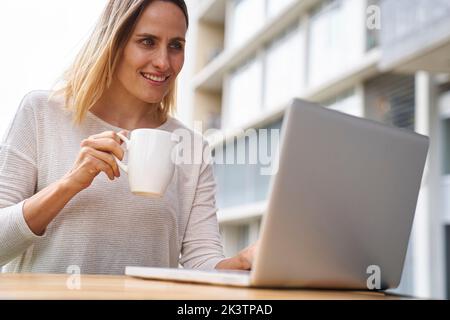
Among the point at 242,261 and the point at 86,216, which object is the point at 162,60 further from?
the point at 242,261

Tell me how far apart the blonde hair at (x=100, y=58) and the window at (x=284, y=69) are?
3.70 m

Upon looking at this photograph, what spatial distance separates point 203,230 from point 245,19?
5.23 meters

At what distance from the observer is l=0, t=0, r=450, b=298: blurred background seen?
8.14ft

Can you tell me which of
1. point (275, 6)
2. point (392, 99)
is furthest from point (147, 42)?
point (275, 6)

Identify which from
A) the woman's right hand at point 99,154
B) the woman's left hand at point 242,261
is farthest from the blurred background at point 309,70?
the woman's left hand at point 242,261

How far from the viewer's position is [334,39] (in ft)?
14.0

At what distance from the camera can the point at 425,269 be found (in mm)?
A: 3201

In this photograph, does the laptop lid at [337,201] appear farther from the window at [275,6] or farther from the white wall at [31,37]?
the window at [275,6]

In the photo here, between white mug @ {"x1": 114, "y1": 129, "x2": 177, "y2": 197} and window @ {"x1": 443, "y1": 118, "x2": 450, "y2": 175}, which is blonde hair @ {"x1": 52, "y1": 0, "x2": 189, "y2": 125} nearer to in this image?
white mug @ {"x1": 114, "y1": 129, "x2": 177, "y2": 197}

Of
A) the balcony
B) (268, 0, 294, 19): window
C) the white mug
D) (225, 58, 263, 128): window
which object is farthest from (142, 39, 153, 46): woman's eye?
(225, 58, 263, 128): window

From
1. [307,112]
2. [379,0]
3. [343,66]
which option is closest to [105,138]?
[307,112]

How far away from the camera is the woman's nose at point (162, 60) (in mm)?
1054

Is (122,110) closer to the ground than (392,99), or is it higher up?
closer to the ground

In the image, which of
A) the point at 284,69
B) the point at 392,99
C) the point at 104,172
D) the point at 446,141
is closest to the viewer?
the point at 104,172
